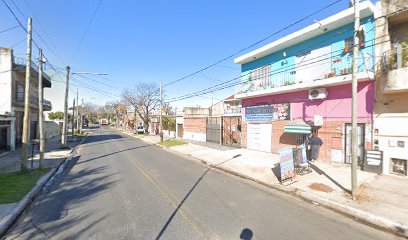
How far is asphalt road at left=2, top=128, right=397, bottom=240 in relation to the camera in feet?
15.8

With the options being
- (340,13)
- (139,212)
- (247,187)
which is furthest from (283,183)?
(340,13)

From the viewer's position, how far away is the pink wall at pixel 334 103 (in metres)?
10.2

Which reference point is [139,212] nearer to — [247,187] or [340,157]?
[247,187]

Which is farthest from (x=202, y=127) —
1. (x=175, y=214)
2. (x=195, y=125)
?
(x=175, y=214)

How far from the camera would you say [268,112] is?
15.9 meters

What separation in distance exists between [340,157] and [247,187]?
6.13 meters

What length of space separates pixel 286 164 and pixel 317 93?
5684 millimetres

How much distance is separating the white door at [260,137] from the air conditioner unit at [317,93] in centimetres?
396

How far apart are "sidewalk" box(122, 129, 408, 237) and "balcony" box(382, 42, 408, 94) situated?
3.62 metres

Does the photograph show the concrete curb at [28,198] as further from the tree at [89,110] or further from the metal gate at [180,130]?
the tree at [89,110]

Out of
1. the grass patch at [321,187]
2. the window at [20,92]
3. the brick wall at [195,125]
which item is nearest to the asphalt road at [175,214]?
the grass patch at [321,187]

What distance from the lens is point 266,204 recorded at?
6.59m

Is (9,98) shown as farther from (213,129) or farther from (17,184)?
(213,129)

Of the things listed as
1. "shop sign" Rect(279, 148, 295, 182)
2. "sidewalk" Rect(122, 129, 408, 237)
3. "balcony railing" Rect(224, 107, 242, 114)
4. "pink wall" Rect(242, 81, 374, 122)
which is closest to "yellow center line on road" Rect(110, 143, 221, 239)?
"sidewalk" Rect(122, 129, 408, 237)
